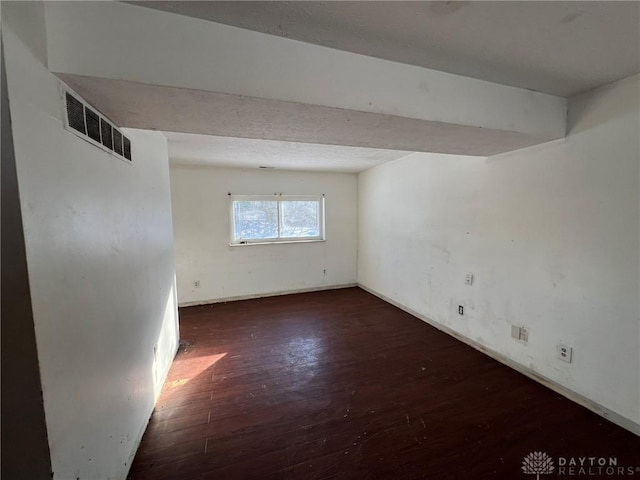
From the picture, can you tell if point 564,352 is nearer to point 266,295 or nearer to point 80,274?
point 80,274

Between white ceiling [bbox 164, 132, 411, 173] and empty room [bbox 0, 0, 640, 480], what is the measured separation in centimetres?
6

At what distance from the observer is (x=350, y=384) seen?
7.05 ft

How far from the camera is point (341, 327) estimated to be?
10.6 ft

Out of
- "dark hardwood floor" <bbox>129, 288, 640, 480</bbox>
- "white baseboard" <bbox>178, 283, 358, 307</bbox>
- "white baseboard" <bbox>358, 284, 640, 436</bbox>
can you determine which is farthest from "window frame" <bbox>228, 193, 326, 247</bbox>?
"white baseboard" <bbox>358, 284, 640, 436</bbox>

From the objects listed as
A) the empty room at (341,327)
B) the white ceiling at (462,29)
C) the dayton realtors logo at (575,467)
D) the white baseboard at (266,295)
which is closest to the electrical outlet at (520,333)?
the empty room at (341,327)

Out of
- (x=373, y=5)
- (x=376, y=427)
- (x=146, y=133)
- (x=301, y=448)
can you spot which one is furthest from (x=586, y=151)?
(x=146, y=133)

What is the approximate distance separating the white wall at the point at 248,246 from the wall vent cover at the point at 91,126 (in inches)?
102

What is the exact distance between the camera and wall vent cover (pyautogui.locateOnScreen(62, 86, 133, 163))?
1.05 meters

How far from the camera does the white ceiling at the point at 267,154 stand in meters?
2.70

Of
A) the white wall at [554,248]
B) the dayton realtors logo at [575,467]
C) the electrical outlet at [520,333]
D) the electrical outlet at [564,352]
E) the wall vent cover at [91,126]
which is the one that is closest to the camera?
the wall vent cover at [91,126]

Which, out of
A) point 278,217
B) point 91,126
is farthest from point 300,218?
point 91,126

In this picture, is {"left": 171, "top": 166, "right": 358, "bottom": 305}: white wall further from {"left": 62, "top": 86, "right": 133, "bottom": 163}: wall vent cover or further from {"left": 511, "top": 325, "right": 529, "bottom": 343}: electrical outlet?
{"left": 511, "top": 325, "right": 529, "bottom": 343}: electrical outlet

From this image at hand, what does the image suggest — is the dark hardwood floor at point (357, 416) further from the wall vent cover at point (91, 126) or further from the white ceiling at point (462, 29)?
the white ceiling at point (462, 29)

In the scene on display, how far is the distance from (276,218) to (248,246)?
0.66 metres
